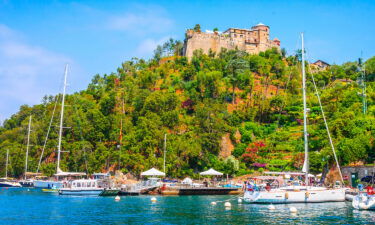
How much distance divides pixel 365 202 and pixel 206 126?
4214 cm

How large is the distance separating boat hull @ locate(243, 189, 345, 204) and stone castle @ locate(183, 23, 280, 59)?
84.2 meters

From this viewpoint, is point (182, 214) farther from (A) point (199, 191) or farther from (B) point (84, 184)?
(B) point (84, 184)

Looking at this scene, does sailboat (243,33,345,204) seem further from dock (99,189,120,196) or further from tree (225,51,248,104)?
tree (225,51,248,104)

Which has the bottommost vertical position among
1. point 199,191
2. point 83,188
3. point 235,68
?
point 199,191

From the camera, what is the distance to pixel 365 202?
34.2m

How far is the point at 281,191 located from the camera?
39719 millimetres

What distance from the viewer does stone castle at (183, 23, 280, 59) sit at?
122 m

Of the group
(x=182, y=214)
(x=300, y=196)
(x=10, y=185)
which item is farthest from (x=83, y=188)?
(x=10, y=185)

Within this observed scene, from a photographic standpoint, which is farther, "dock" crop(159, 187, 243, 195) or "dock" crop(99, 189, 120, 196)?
"dock" crop(159, 187, 243, 195)

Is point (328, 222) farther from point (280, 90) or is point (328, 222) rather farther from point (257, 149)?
point (280, 90)

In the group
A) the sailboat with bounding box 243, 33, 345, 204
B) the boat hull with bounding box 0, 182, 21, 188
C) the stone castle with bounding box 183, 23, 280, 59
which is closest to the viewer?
the sailboat with bounding box 243, 33, 345, 204

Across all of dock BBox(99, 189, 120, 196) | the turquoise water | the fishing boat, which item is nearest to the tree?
dock BBox(99, 189, 120, 196)

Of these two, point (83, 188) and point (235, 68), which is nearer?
point (83, 188)

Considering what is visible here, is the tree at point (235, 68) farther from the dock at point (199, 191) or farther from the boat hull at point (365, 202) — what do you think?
the boat hull at point (365, 202)
